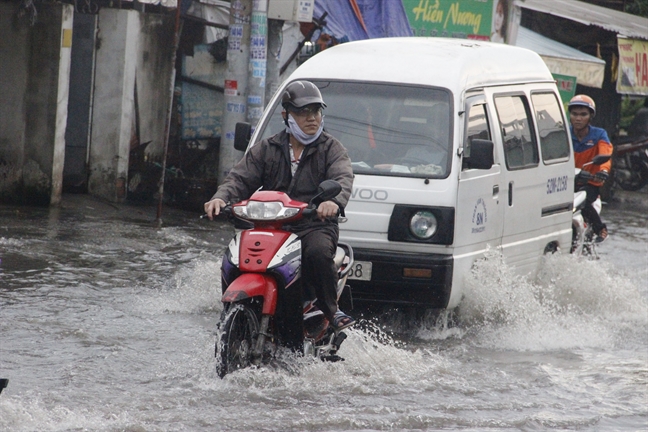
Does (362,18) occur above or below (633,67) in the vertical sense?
below

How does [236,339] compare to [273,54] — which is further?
[273,54]

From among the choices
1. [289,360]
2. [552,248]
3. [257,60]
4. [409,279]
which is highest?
[257,60]

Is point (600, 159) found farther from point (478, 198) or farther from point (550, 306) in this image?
point (478, 198)

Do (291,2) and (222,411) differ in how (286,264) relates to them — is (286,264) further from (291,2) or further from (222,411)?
(291,2)

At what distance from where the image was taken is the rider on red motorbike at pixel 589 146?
10070mm

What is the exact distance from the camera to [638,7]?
26.5m

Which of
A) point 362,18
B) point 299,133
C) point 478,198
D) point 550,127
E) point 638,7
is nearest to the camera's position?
point 299,133

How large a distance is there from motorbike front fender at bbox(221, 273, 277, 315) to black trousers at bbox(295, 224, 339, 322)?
250mm

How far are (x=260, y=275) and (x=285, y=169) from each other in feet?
2.58

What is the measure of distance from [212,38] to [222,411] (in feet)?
30.5

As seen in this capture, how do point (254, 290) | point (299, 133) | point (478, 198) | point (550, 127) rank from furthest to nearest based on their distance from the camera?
1. point (550, 127)
2. point (478, 198)
3. point (299, 133)
4. point (254, 290)

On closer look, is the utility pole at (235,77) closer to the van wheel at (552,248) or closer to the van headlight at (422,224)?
the van wheel at (552,248)

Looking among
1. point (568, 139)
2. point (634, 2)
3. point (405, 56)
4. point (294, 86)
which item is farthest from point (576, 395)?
point (634, 2)

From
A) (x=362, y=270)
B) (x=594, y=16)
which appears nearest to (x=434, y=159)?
(x=362, y=270)
